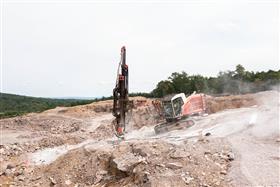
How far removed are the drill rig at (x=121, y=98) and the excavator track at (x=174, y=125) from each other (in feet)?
14.1

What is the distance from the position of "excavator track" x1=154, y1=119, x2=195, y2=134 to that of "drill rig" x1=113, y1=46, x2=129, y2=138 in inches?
169

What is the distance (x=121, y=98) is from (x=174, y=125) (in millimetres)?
5264

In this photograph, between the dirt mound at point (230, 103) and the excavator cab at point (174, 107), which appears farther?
the dirt mound at point (230, 103)

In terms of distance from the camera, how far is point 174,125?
23.5 meters

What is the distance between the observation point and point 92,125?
34344 millimetres

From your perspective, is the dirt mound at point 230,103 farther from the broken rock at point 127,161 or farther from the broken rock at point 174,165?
the broken rock at point 174,165

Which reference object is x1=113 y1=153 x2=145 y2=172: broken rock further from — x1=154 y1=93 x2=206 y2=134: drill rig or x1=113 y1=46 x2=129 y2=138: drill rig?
x1=154 y1=93 x2=206 y2=134: drill rig

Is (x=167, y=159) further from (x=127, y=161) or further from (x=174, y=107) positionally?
(x=174, y=107)

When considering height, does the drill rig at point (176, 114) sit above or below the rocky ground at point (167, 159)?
above

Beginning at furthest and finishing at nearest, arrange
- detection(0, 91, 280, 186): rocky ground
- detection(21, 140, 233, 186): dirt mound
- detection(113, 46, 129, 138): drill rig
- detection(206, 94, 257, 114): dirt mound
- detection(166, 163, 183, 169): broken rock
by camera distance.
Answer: detection(206, 94, 257, 114): dirt mound → detection(113, 46, 129, 138): drill rig → detection(166, 163, 183, 169): broken rock → detection(0, 91, 280, 186): rocky ground → detection(21, 140, 233, 186): dirt mound

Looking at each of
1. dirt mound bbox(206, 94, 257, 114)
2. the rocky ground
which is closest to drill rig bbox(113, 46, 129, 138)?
the rocky ground

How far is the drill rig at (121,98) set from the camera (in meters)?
19.2

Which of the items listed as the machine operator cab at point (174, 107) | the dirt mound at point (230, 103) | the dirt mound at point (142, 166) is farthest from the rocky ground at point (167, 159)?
the dirt mound at point (230, 103)

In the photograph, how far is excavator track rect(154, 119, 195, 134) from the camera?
23188 mm
